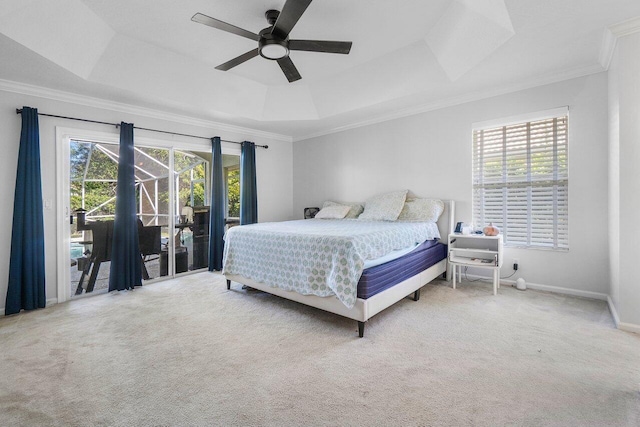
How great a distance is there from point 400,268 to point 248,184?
10.6 ft

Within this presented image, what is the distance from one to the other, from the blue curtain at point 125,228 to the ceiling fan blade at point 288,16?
8.71 feet

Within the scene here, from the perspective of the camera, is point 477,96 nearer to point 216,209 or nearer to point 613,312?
point 613,312

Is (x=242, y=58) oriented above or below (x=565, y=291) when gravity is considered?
above

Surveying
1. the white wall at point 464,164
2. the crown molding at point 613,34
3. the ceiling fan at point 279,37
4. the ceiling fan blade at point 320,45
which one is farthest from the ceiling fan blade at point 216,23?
the crown molding at point 613,34

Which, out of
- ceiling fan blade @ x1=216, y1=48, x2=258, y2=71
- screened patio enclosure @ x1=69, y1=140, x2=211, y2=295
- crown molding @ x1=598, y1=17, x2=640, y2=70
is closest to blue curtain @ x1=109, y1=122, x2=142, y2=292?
screened patio enclosure @ x1=69, y1=140, x2=211, y2=295

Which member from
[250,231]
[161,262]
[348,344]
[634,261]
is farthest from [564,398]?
[161,262]

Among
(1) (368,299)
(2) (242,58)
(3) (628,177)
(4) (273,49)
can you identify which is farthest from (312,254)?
(3) (628,177)

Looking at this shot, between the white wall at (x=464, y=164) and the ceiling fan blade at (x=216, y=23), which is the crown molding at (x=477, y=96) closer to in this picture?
Answer: the white wall at (x=464, y=164)

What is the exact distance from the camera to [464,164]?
3855 millimetres

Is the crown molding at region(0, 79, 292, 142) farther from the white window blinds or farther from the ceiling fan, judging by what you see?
the white window blinds

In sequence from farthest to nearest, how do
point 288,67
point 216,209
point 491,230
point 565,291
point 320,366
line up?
point 216,209 < point 491,230 < point 565,291 < point 288,67 < point 320,366

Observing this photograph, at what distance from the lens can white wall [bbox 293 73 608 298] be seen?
10.0 ft

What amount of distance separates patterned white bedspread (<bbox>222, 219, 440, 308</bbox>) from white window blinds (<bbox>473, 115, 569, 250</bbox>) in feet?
3.44

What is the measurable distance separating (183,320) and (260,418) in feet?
5.30
